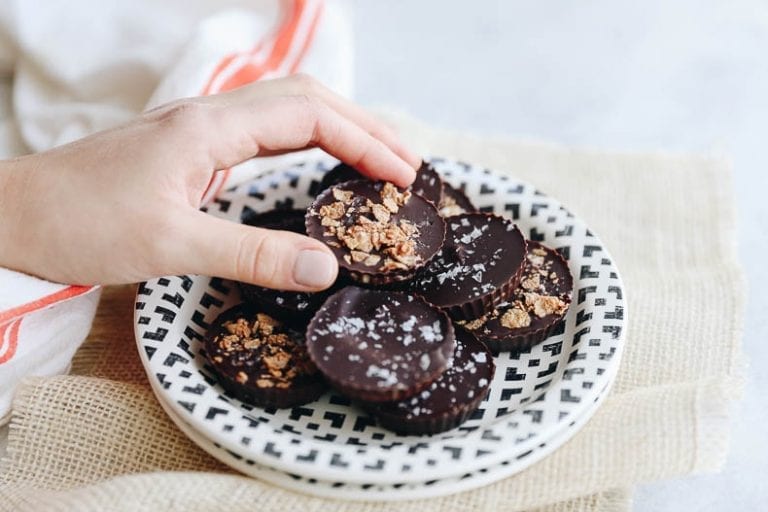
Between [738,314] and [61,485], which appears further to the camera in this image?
[738,314]

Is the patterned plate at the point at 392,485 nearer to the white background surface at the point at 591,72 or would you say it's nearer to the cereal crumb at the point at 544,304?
the cereal crumb at the point at 544,304

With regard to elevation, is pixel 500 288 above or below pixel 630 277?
above

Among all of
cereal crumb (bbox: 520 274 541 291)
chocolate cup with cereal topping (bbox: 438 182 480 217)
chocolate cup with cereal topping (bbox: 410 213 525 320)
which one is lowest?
cereal crumb (bbox: 520 274 541 291)

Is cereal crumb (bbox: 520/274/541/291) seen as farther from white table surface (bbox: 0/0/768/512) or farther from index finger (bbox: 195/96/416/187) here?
white table surface (bbox: 0/0/768/512)

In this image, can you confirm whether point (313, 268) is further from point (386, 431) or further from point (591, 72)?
point (591, 72)

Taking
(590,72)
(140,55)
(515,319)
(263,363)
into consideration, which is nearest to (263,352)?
(263,363)

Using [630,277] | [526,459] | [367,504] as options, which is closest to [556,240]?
[630,277]

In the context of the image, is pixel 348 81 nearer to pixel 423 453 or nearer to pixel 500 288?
pixel 500 288

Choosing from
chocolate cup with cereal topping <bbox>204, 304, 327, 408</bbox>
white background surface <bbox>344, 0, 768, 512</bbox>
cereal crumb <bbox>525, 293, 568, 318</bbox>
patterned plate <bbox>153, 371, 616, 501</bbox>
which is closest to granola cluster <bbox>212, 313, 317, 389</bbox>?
chocolate cup with cereal topping <bbox>204, 304, 327, 408</bbox>
